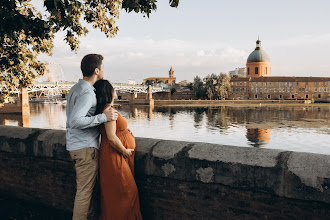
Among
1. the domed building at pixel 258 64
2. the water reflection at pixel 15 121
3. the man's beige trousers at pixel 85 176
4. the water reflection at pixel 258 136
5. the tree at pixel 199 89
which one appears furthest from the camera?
the domed building at pixel 258 64

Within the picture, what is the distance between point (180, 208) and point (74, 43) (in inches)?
201

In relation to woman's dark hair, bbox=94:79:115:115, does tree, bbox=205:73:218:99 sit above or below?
above

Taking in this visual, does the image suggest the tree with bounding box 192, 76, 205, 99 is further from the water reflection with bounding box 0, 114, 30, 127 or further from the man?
the man

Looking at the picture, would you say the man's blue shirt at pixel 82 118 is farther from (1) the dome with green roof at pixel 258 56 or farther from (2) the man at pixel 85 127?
(1) the dome with green roof at pixel 258 56

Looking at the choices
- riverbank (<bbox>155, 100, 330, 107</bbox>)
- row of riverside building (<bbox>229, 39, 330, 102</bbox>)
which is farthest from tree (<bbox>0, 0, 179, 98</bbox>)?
row of riverside building (<bbox>229, 39, 330, 102</bbox>)

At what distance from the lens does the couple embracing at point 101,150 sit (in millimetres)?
2711

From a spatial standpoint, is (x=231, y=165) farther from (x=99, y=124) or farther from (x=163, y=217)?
(x=99, y=124)

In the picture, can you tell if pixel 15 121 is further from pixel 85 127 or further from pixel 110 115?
pixel 110 115

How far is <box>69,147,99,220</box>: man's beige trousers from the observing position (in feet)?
9.01

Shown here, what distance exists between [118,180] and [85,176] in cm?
31

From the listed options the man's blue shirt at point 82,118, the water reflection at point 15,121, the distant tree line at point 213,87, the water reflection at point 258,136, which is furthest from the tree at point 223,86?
the man's blue shirt at point 82,118

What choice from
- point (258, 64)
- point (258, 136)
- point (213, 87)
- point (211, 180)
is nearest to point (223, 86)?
point (213, 87)

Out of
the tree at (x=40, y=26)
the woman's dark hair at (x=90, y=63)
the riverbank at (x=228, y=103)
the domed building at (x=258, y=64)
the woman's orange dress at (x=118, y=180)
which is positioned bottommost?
the riverbank at (x=228, y=103)

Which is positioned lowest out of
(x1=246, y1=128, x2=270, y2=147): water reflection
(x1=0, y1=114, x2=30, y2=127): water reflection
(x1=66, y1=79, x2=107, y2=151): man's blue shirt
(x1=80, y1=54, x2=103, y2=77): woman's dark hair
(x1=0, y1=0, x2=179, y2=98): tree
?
(x1=246, y1=128, x2=270, y2=147): water reflection
